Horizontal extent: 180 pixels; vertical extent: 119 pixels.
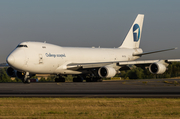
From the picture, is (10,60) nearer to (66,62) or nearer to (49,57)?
(49,57)

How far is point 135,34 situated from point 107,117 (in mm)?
44388

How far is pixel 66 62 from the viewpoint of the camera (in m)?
40.9

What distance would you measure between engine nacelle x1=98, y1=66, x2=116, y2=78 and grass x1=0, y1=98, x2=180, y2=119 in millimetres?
20897

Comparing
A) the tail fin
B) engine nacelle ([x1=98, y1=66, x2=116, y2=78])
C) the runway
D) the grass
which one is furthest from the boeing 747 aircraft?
the grass

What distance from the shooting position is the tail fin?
2144 inches

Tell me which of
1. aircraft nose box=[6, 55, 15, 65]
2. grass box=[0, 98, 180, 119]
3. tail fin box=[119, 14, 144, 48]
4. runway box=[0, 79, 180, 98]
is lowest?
runway box=[0, 79, 180, 98]

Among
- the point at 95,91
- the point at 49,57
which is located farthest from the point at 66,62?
the point at 95,91

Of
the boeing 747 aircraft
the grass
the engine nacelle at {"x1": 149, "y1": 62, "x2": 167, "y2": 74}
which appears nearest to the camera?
the grass

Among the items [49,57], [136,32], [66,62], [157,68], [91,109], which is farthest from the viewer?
[136,32]

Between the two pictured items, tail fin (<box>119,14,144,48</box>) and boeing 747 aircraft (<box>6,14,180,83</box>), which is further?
tail fin (<box>119,14,144,48</box>)

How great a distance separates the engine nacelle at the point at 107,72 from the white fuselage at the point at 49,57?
4.60 m

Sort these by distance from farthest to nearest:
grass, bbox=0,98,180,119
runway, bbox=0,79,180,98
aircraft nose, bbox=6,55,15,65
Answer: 1. aircraft nose, bbox=6,55,15,65
2. runway, bbox=0,79,180,98
3. grass, bbox=0,98,180,119

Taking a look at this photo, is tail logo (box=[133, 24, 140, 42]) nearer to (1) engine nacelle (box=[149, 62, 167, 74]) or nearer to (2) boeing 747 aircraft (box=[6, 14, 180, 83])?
(2) boeing 747 aircraft (box=[6, 14, 180, 83])

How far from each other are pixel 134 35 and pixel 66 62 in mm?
18532
